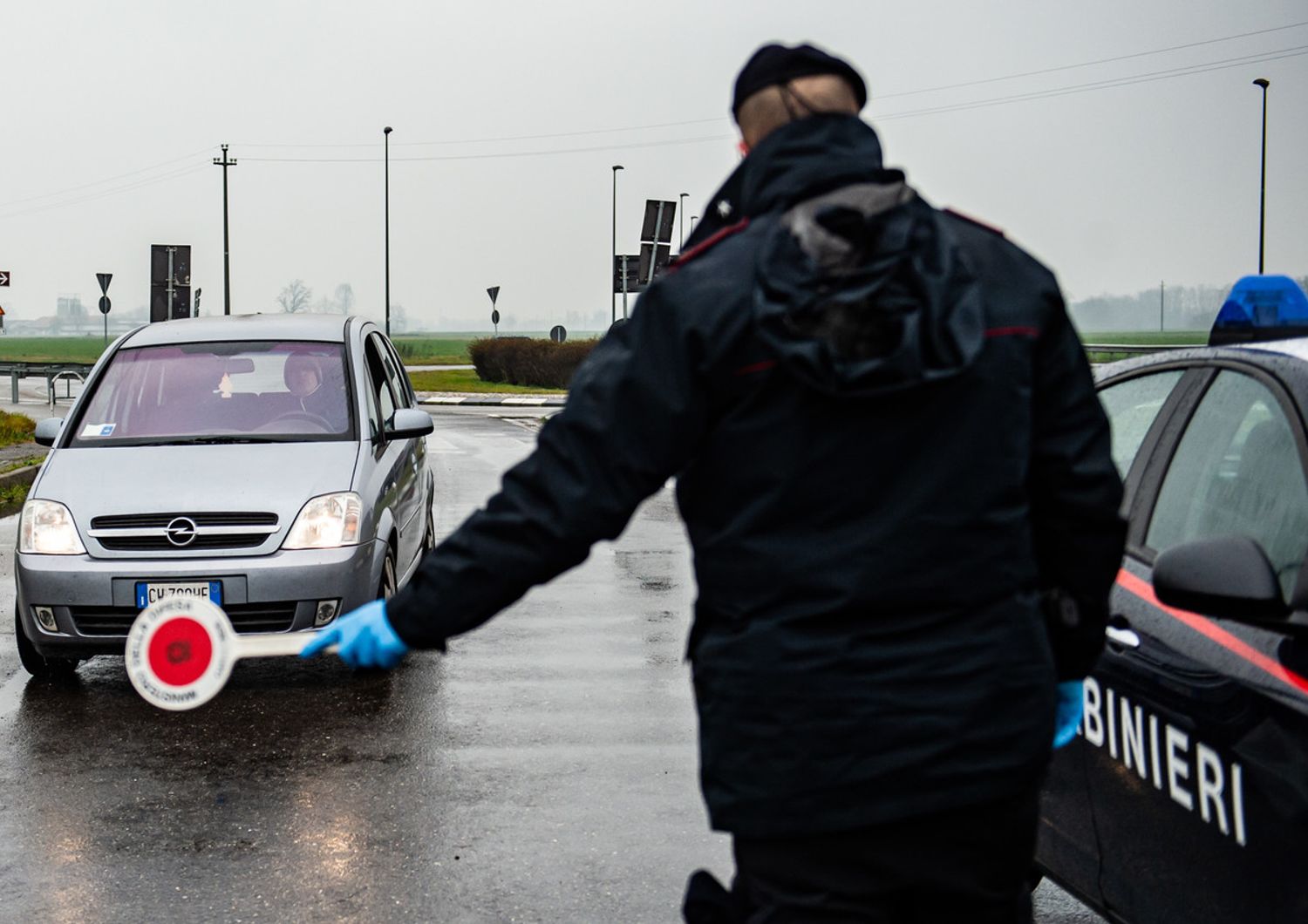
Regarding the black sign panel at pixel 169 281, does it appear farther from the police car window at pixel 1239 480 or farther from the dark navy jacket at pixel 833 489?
the dark navy jacket at pixel 833 489

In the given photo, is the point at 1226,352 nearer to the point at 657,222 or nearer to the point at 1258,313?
the point at 1258,313

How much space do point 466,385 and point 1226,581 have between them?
47260mm

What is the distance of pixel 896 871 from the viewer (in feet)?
7.38

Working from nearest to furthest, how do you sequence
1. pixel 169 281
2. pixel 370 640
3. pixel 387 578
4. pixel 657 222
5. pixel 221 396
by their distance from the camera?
pixel 370 640
pixel 387 578
pixel 221 396
pixel 657 222
pixel 169 281

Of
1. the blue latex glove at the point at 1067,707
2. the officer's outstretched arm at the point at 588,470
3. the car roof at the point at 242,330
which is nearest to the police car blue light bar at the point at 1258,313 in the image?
the blue latex glove at the point at 1067,707

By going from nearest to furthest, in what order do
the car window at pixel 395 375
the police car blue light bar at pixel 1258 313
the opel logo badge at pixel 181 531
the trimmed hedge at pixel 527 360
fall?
the police car blue light bar at pixel 1258 313, the opel logo badge at pixel 181 531, the car window at pixel 395 375, the trimmed hedge at pixel 527 360

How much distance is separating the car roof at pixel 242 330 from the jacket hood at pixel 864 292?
6.78 meters

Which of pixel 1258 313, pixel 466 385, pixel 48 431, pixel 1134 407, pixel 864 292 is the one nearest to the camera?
pixel 864 292

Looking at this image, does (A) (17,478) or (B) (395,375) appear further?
(A) (17,478)

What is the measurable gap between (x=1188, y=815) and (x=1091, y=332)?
629ft

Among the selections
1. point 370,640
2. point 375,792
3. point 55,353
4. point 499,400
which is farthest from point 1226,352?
point 55,353

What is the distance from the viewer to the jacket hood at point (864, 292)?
85.3 inches

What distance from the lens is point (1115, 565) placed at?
251 cm

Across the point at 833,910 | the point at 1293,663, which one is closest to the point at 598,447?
the point at 833,910
